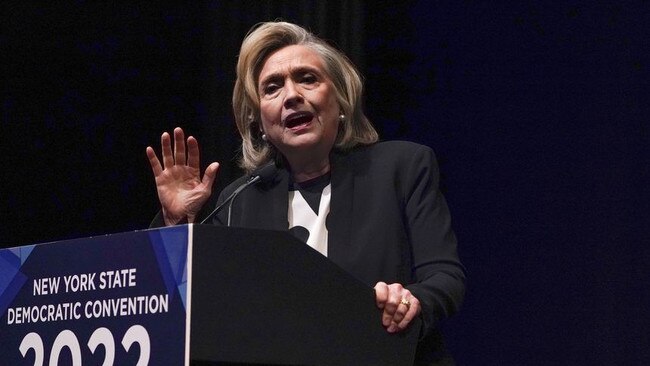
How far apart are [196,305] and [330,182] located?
2.50 feet

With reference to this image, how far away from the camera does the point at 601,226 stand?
311 cm

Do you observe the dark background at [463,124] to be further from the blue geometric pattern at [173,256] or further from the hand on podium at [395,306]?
the blue geometric pattern at [173,256]

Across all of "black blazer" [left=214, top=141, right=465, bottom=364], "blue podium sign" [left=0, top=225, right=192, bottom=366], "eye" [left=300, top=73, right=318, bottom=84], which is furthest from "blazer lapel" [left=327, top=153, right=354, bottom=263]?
"blue podium sign" [left=0, top=225, right=192, bottom=366]

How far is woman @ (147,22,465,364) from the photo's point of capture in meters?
1.83

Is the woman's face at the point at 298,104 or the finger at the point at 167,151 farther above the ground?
the woman's face at the point at 298,104

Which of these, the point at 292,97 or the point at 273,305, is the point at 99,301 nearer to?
the point at 273,305

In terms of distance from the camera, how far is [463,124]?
138 inches

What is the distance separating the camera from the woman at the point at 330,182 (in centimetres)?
183

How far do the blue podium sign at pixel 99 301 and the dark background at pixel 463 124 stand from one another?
63.0 inches

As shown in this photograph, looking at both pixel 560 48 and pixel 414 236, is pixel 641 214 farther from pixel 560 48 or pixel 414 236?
pixel 414 236

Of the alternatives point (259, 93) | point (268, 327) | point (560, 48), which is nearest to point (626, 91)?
point (560, 48)

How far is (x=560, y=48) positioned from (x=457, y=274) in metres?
1.66

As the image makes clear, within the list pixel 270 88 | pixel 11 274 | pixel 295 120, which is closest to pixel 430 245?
pixel 295 120

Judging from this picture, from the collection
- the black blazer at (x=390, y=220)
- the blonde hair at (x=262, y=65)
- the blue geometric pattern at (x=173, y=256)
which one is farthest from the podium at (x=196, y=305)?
the blonde hair at (x=262, y=65)
